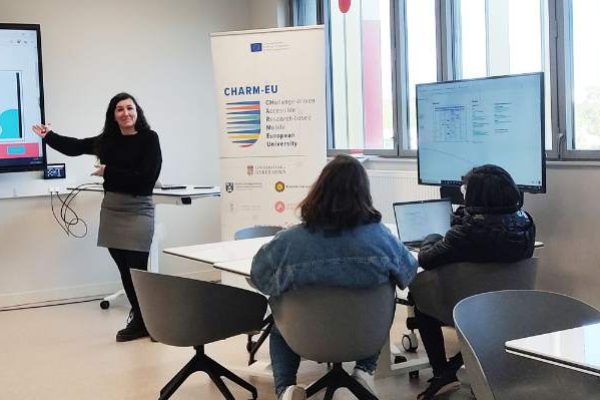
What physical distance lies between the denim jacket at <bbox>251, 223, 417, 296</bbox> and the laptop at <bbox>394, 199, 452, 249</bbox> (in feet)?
2.86

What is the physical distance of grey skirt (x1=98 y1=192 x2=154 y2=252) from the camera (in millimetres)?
5102

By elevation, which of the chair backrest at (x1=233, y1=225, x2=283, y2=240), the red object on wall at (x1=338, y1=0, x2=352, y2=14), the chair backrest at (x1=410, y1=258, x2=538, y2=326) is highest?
the red object on wall at (x1=338, y1=0, x2=352, y2=14)

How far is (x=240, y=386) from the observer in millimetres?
4016

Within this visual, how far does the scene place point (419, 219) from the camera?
4.03 m

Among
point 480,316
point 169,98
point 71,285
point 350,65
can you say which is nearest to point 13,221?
point 71,285

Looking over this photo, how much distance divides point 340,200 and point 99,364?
2265 mm

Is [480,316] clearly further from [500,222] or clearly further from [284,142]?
[284,142]

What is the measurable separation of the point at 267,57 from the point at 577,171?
7.26ft

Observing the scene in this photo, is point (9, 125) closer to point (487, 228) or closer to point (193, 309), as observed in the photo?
point (193, 309)

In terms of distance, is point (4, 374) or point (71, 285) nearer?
point (4, 374)

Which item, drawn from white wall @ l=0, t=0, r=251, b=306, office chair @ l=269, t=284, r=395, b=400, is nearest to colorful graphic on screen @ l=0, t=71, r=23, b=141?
white wall @ l=0, t=0, r=251, b=306

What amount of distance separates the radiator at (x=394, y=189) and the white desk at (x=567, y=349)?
3.29m

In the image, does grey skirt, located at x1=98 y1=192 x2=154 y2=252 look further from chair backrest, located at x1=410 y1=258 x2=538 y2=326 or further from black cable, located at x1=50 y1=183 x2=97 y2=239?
chair backrest, located at x1=410 y1=258 x2=538 y2=326

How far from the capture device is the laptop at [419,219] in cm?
396
